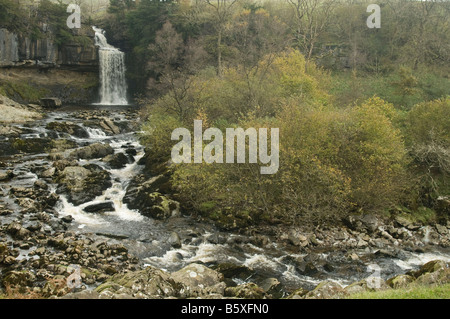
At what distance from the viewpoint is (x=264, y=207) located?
21781mm

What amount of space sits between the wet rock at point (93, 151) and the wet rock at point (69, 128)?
5086mm

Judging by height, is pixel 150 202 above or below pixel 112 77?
below

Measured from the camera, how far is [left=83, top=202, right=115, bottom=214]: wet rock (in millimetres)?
22467

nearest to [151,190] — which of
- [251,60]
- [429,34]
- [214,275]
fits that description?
[214,275]

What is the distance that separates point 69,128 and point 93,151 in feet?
23.6

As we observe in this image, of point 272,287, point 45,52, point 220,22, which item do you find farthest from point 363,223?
point 45,52

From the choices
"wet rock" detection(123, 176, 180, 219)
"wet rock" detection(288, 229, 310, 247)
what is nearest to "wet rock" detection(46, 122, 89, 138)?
"wet rock" detection(123, 176, 180, 219)

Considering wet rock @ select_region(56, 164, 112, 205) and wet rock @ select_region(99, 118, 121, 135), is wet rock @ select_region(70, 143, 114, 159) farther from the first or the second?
wet rock @ select_region(99, 118, 121, 135)

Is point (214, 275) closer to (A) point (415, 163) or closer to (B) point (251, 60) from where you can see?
(A) point (415, 163)

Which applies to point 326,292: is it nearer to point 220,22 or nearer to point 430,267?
point 430,267

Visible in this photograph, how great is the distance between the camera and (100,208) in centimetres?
2278

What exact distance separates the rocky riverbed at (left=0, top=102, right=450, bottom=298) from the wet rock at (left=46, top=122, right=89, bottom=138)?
776 cm

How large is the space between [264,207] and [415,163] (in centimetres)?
1158

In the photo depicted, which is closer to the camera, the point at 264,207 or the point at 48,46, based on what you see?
the point at 264,207
